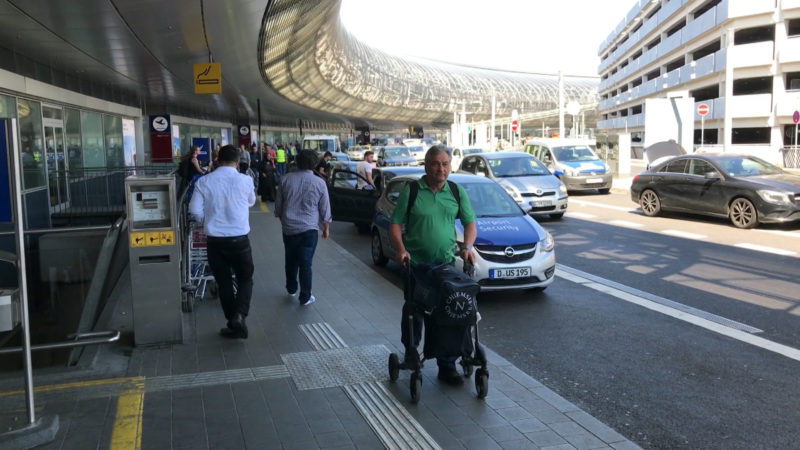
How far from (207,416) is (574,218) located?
44.7 ft

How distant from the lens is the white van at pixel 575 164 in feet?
76.3

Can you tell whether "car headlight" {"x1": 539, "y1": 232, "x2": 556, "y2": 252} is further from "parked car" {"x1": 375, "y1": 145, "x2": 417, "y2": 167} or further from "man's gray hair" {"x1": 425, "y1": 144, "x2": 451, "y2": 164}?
"parked car" {"x1": 375, "y1": 145, "x2": 417, "y2": 167}

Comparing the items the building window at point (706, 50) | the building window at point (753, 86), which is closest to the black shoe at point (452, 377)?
the building window at point (753, 86)

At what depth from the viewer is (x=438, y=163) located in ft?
17.1

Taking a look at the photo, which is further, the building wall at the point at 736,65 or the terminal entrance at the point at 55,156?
the building wall at the point at 736,65

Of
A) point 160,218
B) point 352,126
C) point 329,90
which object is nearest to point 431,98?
point 352,126

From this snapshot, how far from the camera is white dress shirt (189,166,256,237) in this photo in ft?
21.7

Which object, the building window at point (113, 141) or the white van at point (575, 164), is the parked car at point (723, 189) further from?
the building window at point (113, 141)

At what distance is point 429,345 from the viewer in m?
5.16

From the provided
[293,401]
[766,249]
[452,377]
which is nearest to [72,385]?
[293,401]

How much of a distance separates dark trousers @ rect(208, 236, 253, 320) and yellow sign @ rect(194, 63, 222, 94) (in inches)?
519

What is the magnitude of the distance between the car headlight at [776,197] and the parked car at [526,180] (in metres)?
4.18

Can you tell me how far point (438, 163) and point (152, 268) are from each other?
114 inches

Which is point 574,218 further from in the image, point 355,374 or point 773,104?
point 773,104
